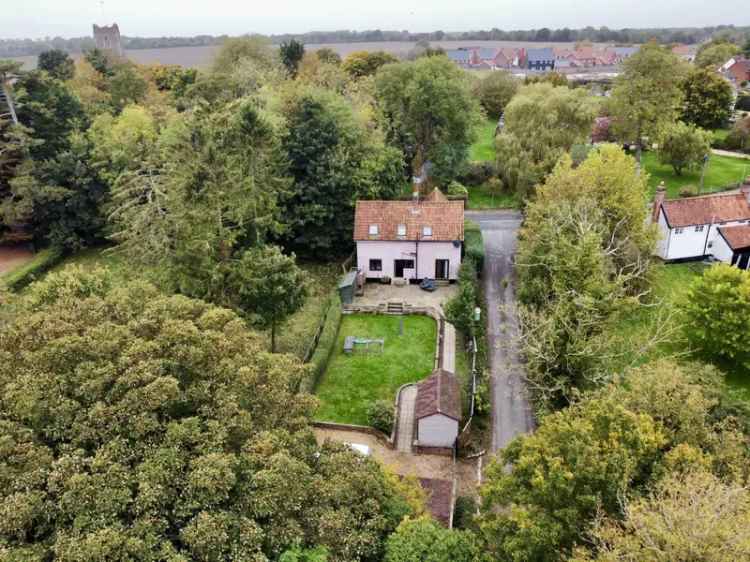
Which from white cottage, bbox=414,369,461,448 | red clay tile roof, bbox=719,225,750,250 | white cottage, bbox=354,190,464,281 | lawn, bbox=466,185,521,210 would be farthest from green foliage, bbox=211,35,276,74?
white cottage, bbox=414,369,461,448

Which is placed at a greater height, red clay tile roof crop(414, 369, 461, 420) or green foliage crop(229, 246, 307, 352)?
green foliage crop(229, 246, 307, 352)

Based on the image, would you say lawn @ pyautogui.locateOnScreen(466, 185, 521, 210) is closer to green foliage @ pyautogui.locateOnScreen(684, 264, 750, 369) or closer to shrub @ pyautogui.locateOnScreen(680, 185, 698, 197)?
shrub @ pyautogui.locateOnScreen(680, 185, 698, 197)

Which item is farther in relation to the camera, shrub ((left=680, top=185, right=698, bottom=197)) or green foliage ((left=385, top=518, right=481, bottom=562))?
shrub ((left=680, top=185, right=698, bottom=197))

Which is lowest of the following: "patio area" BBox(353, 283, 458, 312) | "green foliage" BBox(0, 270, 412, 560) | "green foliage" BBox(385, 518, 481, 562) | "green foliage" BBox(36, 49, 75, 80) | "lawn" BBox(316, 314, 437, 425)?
"lawn" BBox(316, 314, 437, 425)

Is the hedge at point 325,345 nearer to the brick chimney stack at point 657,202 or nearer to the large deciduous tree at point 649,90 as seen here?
the brick chimney stack at point 657,202

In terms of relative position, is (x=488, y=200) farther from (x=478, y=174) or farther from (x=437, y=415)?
(x=437, y=415)

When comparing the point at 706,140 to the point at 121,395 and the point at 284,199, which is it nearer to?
the point at 284,199

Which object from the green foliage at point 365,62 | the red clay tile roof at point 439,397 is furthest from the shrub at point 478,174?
the green foliage at point 365,62
